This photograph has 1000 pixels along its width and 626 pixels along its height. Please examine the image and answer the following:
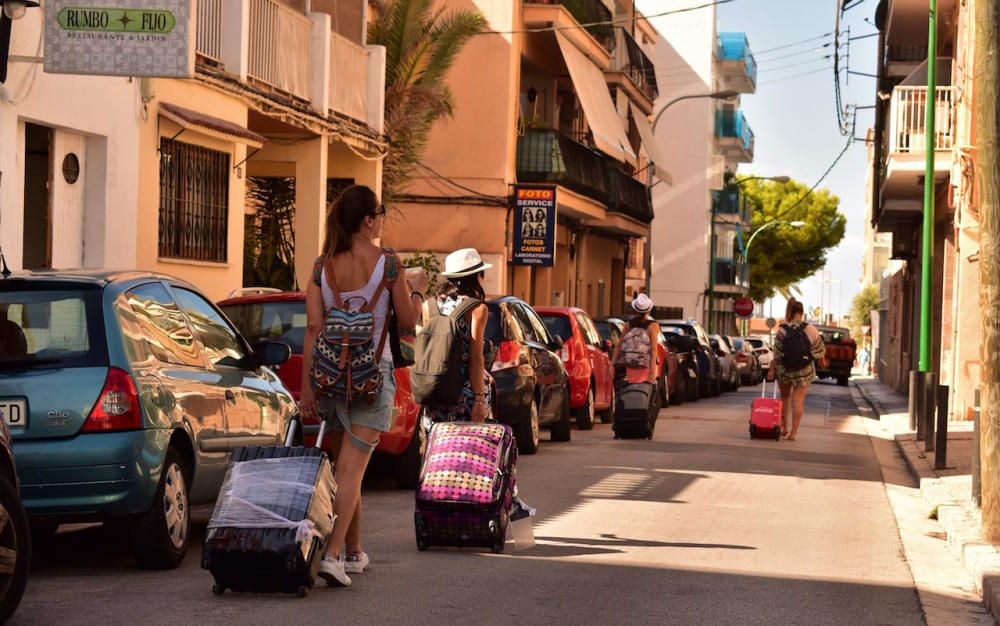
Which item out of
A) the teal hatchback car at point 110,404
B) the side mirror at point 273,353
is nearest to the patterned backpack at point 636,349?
the side mirror at point 273,353

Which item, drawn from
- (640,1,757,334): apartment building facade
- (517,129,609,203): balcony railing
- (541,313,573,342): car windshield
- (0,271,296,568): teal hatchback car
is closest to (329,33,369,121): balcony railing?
(541,313,573,342): car windshield

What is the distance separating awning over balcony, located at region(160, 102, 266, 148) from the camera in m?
18.1

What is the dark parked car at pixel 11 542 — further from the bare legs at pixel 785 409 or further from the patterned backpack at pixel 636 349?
the bare legs at pixel 785 409

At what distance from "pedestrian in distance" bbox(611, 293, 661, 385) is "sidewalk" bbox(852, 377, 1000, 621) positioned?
3102mm

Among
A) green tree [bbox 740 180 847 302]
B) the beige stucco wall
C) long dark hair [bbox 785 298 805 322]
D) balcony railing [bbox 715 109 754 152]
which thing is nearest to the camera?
the beige stucco wall

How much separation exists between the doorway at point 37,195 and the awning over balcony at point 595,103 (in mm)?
18536

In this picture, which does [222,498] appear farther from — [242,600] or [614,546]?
[614,546]

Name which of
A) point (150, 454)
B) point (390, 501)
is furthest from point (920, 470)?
point (150, 454)

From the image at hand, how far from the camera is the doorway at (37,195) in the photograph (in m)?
16.2

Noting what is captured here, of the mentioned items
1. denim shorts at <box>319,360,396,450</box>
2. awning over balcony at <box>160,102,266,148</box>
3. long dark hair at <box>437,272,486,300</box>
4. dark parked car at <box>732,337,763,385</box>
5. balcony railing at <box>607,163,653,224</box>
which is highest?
balcony railing at <box>607,163,653,224</box>

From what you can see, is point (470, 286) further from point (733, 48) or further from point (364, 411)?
point (733, 48)

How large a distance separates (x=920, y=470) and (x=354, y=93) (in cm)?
1182

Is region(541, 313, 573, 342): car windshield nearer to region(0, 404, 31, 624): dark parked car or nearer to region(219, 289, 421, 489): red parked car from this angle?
region(219, 289, 421, 489): red parked car

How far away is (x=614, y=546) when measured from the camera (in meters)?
9.97
